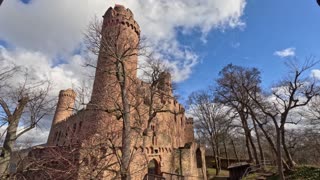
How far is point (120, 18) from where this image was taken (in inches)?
734

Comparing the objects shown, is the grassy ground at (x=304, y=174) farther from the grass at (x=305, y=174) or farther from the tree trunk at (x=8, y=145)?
the tree trunk at (x=8, y=145)

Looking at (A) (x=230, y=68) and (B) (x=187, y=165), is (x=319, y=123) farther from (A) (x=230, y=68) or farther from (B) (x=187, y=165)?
(B) (x=187, y=165)

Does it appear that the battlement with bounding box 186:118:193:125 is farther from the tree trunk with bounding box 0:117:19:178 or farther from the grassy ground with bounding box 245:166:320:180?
the tree trunk with bounding box 0:117:19:178

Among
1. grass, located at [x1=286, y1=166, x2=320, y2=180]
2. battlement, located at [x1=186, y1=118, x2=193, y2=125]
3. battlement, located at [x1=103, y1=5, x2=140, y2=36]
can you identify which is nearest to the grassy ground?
grass, located at [x1=286, y1=166, x2=320, y2=180]

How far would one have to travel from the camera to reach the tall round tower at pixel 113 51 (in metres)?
10.0

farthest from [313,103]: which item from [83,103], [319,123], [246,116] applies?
[83,103]

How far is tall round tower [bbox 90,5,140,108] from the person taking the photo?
10023 mm

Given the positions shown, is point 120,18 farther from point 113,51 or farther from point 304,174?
point 304,174

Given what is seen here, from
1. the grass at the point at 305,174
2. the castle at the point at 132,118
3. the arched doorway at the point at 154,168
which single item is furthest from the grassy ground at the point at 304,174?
the arched doorway at the point at 154,168

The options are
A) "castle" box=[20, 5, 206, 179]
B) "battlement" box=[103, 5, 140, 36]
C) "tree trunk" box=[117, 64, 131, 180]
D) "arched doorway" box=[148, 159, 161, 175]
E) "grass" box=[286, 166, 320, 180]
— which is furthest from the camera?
"battlement" box=[103, 5, 140, 36]

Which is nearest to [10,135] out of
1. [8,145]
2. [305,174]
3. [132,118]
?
[8,145]

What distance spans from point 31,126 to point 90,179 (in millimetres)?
4752

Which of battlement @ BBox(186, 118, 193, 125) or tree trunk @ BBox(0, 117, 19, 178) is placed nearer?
tree trunk @ BBox(0, 117, 19, 178)

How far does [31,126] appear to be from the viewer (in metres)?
9.45
